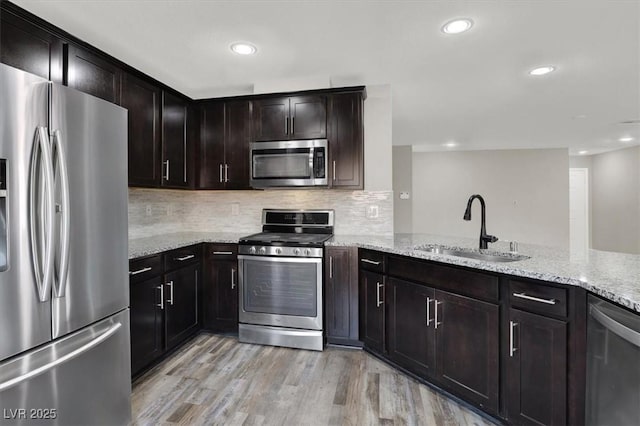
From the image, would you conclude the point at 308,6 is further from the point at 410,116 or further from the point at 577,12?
the point at 410,116

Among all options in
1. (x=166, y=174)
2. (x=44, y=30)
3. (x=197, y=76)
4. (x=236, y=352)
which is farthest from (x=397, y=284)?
(x=44, y=30)

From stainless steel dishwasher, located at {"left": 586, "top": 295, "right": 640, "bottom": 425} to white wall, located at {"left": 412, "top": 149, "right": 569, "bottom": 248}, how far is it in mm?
6027

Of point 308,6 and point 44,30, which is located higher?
point 308,6

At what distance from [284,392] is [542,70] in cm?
340

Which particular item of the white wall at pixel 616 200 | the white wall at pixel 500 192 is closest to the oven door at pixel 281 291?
the white wall at pixel 500 192

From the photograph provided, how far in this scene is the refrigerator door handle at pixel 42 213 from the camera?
1242 mm

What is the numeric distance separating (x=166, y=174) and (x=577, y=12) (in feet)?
10.6

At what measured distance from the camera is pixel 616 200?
696cm

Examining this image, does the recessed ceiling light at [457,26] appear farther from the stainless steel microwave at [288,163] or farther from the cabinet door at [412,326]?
the cabinet door at [412,326]

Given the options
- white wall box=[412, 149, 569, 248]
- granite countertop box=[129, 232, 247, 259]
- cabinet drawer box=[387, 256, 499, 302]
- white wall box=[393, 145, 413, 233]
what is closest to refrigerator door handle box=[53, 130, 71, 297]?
granite countertop box=[129, 232, 247, 259]

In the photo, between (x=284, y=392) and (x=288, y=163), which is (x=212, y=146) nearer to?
(x=288, y=163)

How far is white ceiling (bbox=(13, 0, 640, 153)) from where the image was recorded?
1891 mm

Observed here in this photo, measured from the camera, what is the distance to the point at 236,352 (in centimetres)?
271

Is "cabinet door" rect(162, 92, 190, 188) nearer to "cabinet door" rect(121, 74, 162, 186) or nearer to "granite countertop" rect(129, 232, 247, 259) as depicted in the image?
"cabinet door" rect(121, 74, 162, 186)
